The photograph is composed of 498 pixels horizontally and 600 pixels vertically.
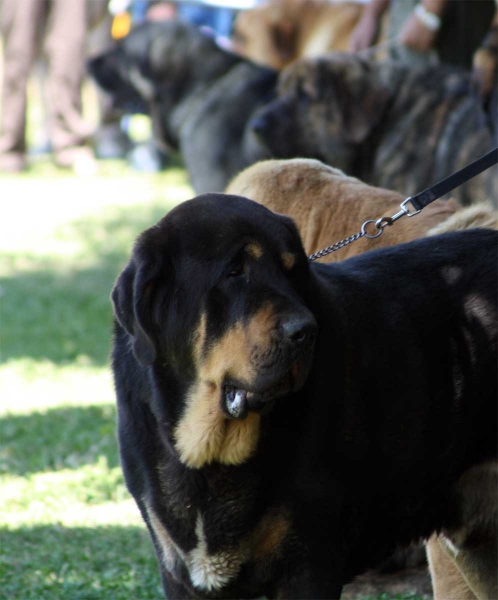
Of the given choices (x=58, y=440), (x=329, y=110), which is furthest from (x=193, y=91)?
(x=58, y=440)

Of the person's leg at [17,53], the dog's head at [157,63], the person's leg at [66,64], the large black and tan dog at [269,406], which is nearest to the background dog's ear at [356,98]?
the dog's head at [157,63]

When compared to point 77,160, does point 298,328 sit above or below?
above

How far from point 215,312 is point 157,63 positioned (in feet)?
20.3

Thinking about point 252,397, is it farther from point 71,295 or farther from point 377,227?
point 71,295

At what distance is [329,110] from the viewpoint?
6.57m

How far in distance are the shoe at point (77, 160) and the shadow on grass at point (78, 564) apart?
9.43 m

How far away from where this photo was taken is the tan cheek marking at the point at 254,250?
254 centimetres

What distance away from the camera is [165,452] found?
8.68 feet

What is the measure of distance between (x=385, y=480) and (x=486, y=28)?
631 centimetres

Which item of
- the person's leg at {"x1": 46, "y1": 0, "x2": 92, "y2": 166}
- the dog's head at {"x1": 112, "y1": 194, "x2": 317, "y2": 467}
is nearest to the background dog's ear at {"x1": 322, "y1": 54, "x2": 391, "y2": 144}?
the dog's head at {"x1": 112, "y1": 194, "x2": 317, "y2": 467}

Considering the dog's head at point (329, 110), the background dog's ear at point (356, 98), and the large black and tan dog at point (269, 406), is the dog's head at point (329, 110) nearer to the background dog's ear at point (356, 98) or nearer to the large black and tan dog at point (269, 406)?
the background dog's ear at point (356, 98)

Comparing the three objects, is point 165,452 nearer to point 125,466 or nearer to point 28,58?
point 125,466

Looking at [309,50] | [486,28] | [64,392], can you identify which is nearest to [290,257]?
[64,392]

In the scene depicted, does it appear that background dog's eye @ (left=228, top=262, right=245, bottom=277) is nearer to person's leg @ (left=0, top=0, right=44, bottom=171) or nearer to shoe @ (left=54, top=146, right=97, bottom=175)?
person's leg @ (left=0, top=0, right=44, bottom=171)
